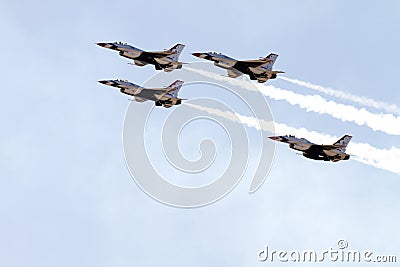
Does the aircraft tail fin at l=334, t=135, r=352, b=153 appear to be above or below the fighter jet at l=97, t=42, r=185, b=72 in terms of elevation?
below

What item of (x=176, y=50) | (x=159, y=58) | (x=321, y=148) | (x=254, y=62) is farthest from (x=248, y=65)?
(x=321, y=148)

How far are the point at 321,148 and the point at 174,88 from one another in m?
27.9

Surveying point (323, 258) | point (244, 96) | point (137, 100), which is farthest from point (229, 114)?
point (323, 258)

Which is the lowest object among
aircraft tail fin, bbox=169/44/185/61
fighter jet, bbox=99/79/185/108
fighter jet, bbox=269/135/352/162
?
fighter jet, bbox=269/135/352/162

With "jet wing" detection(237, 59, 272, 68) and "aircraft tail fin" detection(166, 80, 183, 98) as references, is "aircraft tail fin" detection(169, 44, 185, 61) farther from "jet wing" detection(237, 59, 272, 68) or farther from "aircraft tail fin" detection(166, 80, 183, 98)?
"jet wing" detection(237, 59, 272, 68)

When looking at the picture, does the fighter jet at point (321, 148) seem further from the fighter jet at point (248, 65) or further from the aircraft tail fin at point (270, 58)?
the aircraft tail fin at point (270, 58)

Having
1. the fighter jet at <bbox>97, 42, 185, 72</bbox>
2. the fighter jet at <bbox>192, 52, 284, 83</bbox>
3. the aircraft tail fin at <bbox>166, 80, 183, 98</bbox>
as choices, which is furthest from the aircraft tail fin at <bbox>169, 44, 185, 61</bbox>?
the aircraft tail fin at <bbox>166, 80, 183, 98</bbox>

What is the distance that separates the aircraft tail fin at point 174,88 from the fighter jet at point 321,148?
20782 mm

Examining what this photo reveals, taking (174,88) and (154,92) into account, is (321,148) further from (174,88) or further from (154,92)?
(154,92)

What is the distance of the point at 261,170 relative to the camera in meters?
174

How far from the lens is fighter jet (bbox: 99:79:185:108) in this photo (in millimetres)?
172625

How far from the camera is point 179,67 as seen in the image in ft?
575

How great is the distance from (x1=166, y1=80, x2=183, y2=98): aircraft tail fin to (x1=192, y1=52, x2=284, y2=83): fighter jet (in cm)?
624

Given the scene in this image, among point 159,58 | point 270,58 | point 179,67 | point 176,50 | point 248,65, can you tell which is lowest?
point 179,67
